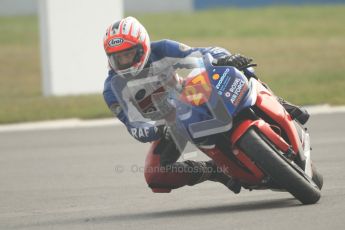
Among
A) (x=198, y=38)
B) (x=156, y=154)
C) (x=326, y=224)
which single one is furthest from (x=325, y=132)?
(x=198, y=38)

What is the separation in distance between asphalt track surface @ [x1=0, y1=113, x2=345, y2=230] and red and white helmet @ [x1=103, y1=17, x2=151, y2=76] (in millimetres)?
1185

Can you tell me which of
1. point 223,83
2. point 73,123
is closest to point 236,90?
point 223,83

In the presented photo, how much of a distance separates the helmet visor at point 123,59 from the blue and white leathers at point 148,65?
0.16 meters

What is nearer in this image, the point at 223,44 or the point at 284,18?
the point at 223,44

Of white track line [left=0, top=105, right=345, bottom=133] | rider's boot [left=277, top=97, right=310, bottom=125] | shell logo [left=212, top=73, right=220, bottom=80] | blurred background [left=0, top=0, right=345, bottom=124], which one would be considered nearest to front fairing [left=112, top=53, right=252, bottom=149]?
shell logo [left=212, top=73, right=220, bottom=80]

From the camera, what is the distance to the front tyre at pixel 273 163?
6.92 metres

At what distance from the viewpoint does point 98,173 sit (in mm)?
10148

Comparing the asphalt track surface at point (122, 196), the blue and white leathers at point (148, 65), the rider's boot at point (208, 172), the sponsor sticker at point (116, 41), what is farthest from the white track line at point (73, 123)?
the sponsor sticker at point (116, 41)

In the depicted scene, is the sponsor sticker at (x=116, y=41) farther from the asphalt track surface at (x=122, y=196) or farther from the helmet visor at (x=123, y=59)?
the asphalt track surface at (x=122, y=196)

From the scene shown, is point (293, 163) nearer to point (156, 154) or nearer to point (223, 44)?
point (156, 154)

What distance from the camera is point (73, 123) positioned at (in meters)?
15.1

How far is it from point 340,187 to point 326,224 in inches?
74.1

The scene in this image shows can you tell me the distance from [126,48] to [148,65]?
0.34 metres

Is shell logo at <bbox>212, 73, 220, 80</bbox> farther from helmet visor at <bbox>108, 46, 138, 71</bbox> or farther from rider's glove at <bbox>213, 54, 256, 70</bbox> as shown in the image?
helmet visor at <bbox>108, 46, 138, 71</bbox>
